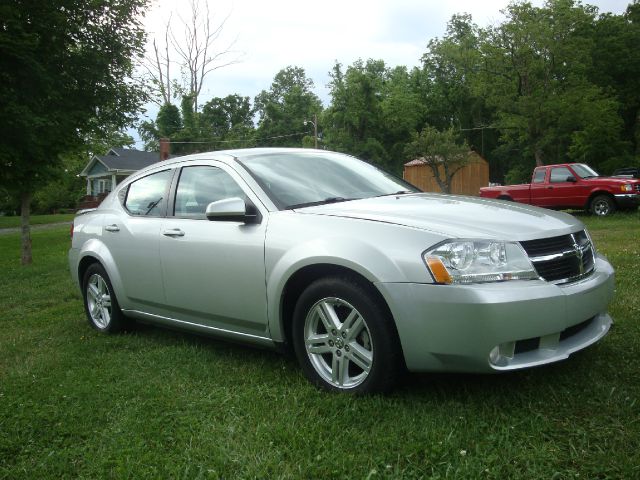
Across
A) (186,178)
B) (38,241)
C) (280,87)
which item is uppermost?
(280,87)

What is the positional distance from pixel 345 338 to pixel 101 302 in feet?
9.89

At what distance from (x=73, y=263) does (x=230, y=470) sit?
12.4ft

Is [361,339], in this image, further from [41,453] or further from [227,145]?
[227,145]

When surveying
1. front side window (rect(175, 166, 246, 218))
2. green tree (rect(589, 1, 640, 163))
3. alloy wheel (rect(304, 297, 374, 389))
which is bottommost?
alloy wheel (rect(304, 297, 374, 389))

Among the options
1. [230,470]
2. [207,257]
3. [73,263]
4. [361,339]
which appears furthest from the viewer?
[73,263]

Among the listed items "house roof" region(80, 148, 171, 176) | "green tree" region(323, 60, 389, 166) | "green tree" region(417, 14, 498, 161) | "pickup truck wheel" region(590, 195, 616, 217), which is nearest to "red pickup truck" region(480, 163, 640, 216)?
A: "pickup truck wheel" region(590, 195, 616, 217)

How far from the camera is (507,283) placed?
3.03m

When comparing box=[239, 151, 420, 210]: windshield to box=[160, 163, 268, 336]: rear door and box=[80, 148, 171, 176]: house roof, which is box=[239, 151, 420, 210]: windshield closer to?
box=[160, 163, 268, 336]: rear door

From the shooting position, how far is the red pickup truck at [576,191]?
16.3 metres

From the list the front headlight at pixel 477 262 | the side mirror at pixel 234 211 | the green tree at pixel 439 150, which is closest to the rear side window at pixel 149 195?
the side mirror at pixel 234 211

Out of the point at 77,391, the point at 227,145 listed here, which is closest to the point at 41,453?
the point at 77,391

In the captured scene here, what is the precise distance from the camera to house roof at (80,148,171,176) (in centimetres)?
4610

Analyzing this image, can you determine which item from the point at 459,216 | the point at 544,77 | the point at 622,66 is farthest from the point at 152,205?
the point at 622,66

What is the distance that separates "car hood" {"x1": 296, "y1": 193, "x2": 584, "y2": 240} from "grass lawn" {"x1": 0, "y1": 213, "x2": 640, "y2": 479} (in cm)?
Answer: 90
